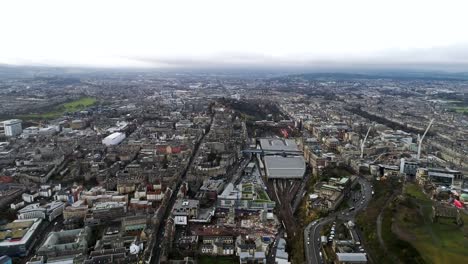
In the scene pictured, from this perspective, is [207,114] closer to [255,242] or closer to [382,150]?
[382,150]

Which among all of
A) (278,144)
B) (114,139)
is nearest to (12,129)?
(114,139)

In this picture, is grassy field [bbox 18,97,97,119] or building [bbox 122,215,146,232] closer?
building [bbox 122,215,146,232]

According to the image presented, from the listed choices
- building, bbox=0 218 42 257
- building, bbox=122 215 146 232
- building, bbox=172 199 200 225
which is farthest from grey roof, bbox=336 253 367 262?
building, bbox=0 218 42 257

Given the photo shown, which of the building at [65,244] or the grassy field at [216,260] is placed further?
the grassy field at [216,260]

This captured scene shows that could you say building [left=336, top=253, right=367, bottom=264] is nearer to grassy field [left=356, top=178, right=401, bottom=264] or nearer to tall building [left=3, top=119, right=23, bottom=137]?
grassy field [left=356, top=178, right=401, bottom=264]

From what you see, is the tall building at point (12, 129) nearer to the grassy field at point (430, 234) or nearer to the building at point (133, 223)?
the building at point (133, 223)

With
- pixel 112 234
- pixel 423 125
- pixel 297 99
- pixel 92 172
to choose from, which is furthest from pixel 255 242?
pixel 297 99

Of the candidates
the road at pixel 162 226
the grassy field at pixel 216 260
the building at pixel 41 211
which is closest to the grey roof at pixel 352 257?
the grassy field at pixel 216 260
